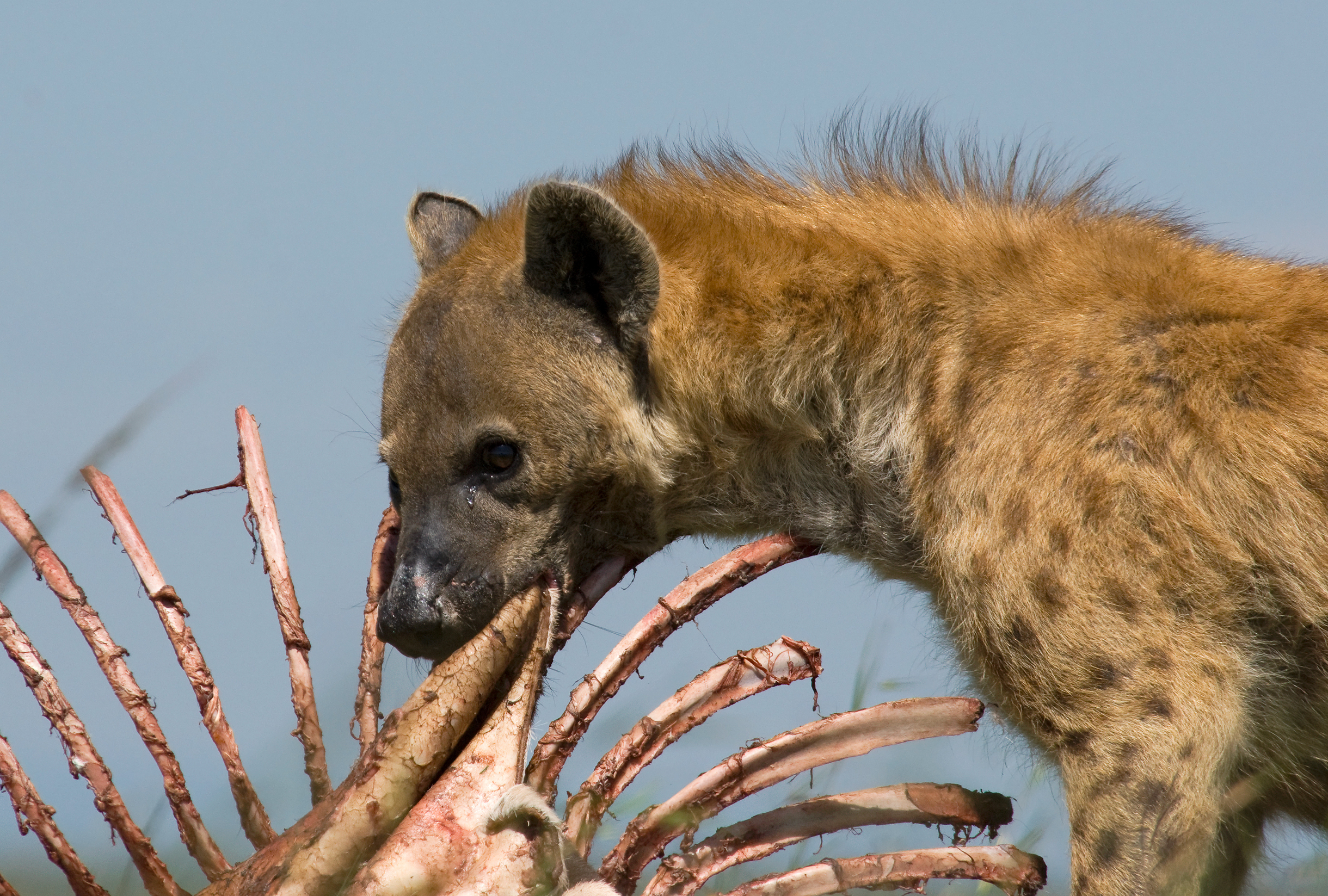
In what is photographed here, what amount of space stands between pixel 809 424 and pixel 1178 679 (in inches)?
34.4

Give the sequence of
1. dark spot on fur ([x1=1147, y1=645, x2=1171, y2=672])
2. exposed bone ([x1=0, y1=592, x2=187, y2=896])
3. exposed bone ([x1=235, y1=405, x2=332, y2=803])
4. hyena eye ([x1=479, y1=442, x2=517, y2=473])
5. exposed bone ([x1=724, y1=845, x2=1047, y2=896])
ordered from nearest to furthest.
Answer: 1. exposed bone ([x1=724, y1=845, x2=1047, y2=896])
2. exposed bone ([x1=0, y1=592, x2=187, y2=896])
3. dark spot on fur ([x1=1147, y1=645, x2=1171, y2=672])
4. exposed bone ([x1=235, y1=405, x2=332, y2=803])
5. hyena eye ([x1=479, y1=442, x2=517, y2=473])

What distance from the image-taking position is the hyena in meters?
2.11

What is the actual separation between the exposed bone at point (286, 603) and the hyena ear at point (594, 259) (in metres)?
0.69

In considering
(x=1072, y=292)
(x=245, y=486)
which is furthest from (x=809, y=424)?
(x=245, y=486)

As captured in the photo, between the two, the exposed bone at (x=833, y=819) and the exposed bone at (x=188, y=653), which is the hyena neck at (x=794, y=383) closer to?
the exposed bone at (x=833, y=819)

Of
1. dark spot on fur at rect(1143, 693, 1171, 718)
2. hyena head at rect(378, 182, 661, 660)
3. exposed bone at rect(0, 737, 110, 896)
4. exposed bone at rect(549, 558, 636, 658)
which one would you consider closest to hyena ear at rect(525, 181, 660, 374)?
hyena head at rect(378, 182, 661, 660)

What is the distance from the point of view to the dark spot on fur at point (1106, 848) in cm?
204

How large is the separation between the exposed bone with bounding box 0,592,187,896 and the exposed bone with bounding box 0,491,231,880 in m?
0.08

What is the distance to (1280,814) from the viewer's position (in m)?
2.64

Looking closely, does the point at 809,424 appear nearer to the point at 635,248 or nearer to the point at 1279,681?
the point at 635,248

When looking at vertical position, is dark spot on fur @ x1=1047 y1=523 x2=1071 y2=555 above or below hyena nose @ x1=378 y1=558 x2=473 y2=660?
above

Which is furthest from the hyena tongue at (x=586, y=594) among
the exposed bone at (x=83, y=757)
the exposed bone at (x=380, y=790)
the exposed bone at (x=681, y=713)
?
the exposed bone at (x=83, y=757)

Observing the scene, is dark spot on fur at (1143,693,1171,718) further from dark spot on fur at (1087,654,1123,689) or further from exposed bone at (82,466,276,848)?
exposed bone at (82,466,276,848)

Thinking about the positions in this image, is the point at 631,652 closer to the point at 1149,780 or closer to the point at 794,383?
the point at 794,383
